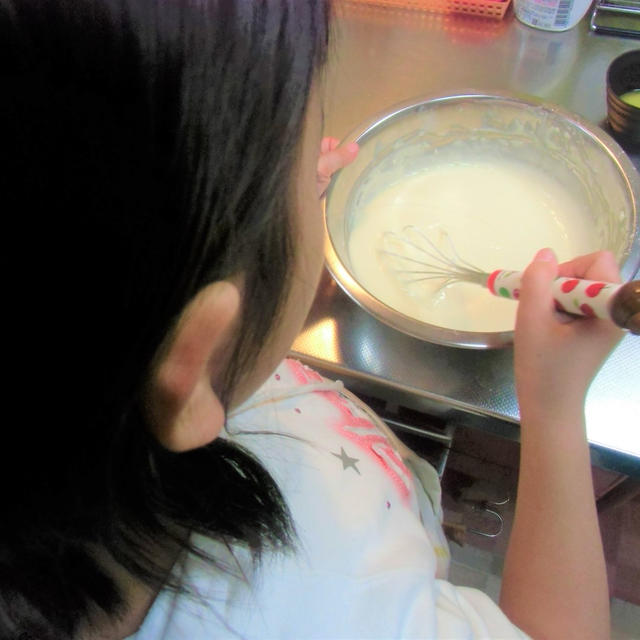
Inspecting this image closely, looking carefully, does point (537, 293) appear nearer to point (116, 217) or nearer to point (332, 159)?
point (332, 159)

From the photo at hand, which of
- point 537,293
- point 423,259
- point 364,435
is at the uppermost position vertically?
point 537,293

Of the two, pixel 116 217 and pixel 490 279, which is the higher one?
pixel 116 217

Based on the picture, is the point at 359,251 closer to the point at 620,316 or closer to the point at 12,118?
the point at 620,316

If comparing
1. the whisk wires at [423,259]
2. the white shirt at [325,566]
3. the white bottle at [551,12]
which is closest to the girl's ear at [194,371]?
the white shirt at [325,566]

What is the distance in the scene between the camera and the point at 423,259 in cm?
73

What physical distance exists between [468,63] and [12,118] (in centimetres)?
75

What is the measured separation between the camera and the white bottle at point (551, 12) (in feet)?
2.67

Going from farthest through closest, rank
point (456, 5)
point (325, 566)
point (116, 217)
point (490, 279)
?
point (456, 5) → point (490, 279) → point (325, 566) → point (116, 217)

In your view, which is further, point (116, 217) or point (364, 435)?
point (364, 435)

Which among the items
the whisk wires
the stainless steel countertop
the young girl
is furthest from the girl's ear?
the whisk wires

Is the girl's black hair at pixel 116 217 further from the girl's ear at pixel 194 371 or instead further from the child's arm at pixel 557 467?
the child's arm at pixel 557 467

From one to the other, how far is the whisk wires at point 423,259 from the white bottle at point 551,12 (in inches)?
14.2

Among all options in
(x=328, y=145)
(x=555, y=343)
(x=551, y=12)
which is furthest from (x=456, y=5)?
(x=555, y=343)

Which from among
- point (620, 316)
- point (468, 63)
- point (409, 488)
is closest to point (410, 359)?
point (409, 488)
